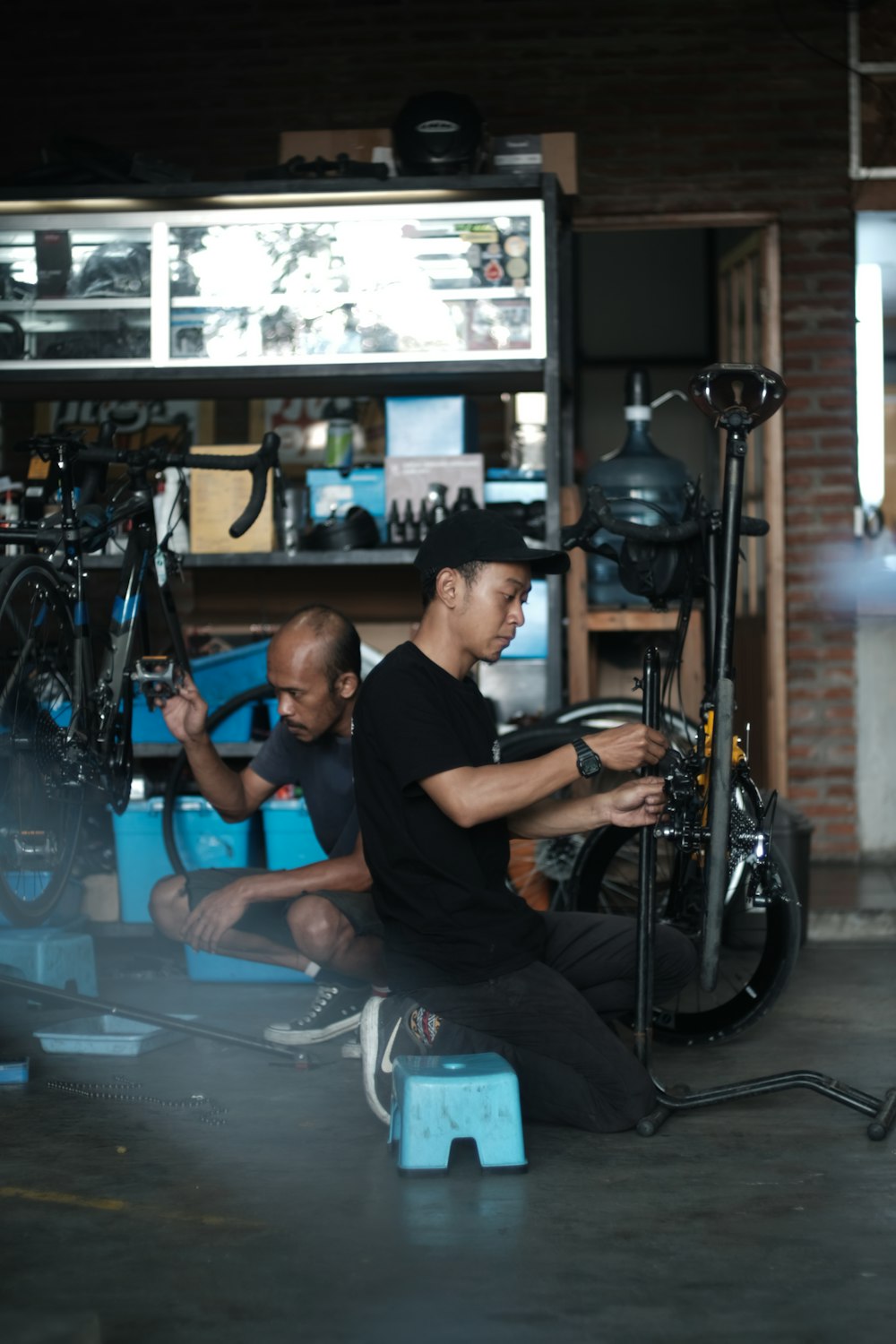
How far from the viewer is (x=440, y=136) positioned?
543 cm

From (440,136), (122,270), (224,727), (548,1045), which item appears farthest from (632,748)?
(122,270)

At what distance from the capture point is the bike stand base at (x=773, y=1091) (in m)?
3.31

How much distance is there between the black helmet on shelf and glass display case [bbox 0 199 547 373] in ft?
0.45

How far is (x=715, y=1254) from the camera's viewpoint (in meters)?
2.63

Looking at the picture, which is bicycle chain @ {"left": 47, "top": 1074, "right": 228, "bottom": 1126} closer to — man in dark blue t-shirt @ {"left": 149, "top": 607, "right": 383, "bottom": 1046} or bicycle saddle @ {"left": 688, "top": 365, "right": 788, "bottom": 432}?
man in dark blue t-shirt @ {"left": 149, "top": 607, "right": 383, "bottom": 1046}

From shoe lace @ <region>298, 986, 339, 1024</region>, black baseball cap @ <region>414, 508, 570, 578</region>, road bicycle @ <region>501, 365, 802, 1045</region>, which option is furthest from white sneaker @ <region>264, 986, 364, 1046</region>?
black baseball cap @ <region>414, 508, 570, 578</region>

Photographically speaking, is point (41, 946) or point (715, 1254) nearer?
Result: point (715, 1254)

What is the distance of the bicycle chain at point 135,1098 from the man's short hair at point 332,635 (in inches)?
43.6

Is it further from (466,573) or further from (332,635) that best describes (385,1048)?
(332,635)

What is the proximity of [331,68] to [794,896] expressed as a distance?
14.9ft

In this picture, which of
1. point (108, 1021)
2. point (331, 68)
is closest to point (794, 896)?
point (108, 1021)

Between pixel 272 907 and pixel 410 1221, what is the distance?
1540mm

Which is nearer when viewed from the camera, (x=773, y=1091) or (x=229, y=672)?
(x=773, y=1091)

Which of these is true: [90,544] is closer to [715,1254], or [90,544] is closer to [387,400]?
[387,400]
